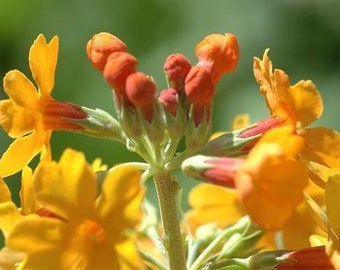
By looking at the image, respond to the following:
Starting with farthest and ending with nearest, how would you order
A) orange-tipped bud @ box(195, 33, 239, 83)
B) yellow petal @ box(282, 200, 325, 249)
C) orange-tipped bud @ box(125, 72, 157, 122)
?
yellow petal @ box(282, 200, 325, 249), orange-tipped bud @ box(195, 33, 239, 83), orange-tipped bud @ box(125, 72, 157, 122)

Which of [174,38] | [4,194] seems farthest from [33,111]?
[174,38]

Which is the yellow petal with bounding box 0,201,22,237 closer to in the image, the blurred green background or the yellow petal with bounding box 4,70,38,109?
the yellow petal with bounding box 4,70,38,109

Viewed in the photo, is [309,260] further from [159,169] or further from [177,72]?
[177,72]

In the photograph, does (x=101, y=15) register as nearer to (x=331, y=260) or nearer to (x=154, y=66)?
(x=154, y=66)

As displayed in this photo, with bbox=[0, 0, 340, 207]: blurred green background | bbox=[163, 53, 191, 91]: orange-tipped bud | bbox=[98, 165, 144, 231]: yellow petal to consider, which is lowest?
bbox=[98, 165, 144, 231]: yellow petal

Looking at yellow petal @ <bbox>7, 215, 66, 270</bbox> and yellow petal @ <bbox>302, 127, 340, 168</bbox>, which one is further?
yellow petal @ <bbox>302, 127, 340, 168</bbox>

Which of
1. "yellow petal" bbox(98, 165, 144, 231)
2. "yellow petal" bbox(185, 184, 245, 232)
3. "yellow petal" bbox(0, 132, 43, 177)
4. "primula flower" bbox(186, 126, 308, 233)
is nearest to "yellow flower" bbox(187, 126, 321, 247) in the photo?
"primula flower" bbox(186, 126, 308, 233)
